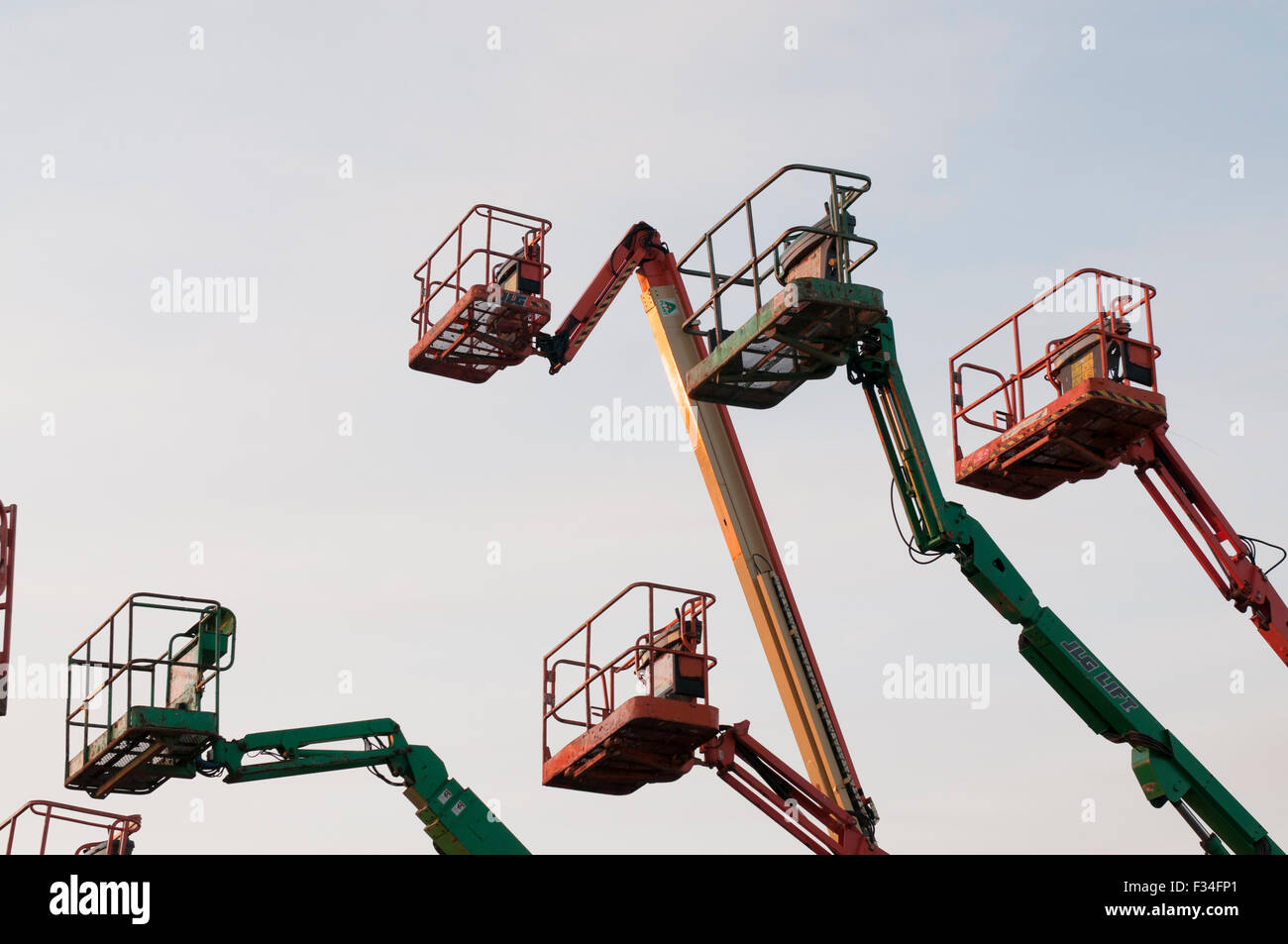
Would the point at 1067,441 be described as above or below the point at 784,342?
below

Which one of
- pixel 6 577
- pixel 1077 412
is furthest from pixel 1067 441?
pixel 6 577

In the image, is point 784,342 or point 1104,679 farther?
point 1104,679

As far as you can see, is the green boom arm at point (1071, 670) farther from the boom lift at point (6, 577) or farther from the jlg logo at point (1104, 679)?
the boom lift at point (6, 577)

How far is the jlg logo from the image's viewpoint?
65.5ft

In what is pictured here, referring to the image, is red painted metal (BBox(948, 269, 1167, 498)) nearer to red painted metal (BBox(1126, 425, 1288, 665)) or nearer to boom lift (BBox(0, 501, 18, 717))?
red painted metal (BBox(1126, 425, 1288, 665))

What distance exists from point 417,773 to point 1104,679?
7.55 meters

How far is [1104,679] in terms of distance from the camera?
2003 cm

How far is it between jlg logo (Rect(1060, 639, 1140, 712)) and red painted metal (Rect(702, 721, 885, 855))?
345 centimetres

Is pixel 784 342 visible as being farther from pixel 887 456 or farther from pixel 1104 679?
pixel 1104 679

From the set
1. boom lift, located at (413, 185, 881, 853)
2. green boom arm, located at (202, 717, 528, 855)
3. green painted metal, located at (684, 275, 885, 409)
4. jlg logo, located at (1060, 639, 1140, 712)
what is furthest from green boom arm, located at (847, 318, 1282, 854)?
green boom arm, located at (202, 717, 528, 855)

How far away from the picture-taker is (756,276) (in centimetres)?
1867
